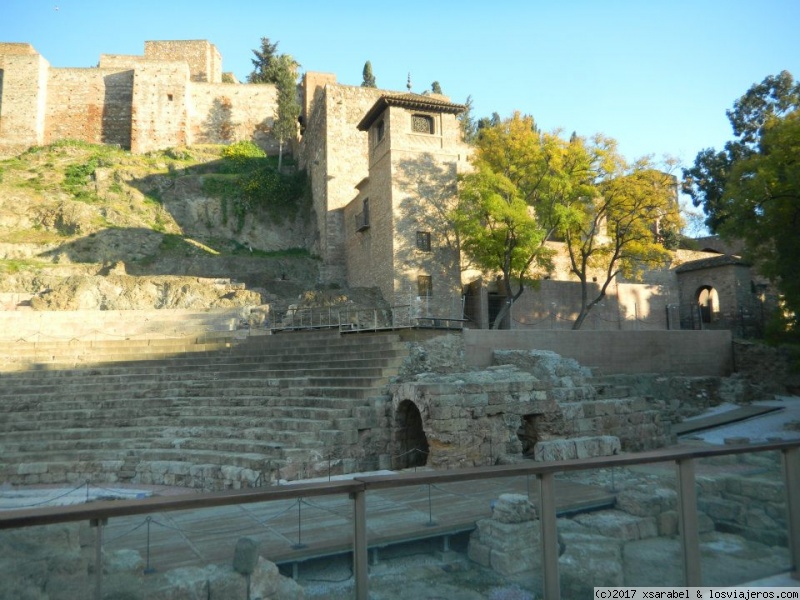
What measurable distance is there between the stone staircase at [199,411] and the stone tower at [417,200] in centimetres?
766

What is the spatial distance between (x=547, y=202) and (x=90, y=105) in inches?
1491

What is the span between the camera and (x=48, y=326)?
20.9 metres

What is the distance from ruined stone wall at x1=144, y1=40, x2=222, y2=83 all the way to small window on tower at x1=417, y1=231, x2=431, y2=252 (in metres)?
33.8

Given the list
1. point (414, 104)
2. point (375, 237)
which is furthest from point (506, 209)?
point (375, 237)

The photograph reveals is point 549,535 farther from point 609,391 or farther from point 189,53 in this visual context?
point 189,53

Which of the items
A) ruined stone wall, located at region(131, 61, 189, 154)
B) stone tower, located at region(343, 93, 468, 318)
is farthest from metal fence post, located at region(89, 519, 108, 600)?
ruined stone wall, located at region(131, 61, 189, 154)

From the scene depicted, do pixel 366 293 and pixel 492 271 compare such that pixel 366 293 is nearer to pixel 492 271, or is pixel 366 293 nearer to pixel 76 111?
pixel 492 271

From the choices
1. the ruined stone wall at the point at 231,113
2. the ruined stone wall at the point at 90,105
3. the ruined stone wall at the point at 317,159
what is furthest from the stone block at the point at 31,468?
the ruined stone wall at the point at 90,105

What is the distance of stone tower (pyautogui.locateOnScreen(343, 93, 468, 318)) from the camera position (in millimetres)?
23875

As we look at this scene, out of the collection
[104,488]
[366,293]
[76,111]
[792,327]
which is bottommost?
[104,488]

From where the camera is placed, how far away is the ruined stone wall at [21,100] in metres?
41.0

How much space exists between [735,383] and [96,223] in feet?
103

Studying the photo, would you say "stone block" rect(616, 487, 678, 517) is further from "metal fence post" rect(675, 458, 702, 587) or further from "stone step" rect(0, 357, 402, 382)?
"stone step" rect(0, 357, 402, 382)

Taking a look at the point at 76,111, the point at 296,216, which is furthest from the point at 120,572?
the point at 76,111
